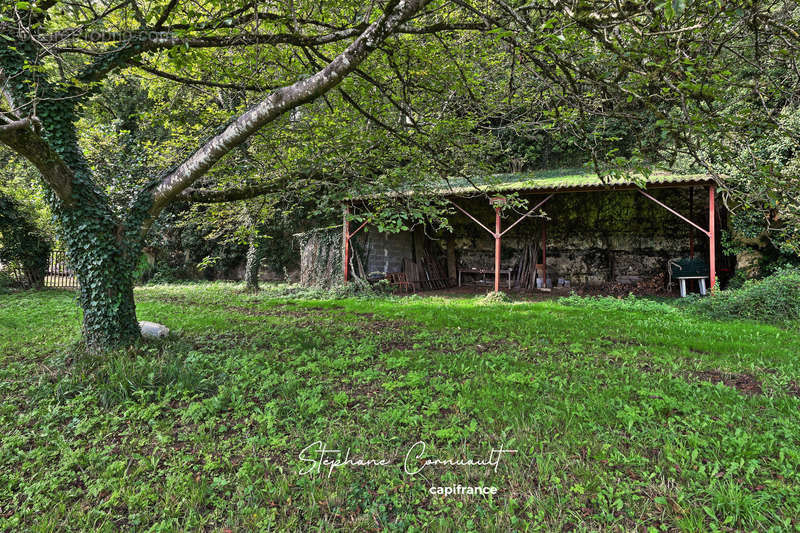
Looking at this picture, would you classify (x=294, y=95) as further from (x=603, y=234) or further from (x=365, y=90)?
(x=603, y=234)

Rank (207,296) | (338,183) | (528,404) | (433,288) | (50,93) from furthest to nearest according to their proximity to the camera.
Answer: (433,288), (207,296), (338,183), (50,93), (528,404)

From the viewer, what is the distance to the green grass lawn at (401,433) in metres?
2.13

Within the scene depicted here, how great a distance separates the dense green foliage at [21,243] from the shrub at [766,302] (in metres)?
20.7

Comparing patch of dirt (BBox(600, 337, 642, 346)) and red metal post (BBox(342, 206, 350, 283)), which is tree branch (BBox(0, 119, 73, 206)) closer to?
patch of dirt (BBox(600, 337, 642, 346))

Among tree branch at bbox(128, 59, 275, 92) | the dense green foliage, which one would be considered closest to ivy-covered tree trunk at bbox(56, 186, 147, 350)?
tree branch at bbox(128, 59, 275, 92)

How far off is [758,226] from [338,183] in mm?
12416

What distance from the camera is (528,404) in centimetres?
336

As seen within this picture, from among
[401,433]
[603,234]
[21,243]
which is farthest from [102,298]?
[603,234]

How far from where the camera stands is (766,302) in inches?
302

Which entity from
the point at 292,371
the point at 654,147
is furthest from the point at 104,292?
the point at 654,147

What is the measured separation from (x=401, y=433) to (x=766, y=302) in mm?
8987

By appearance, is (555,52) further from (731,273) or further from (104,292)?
(731,273)

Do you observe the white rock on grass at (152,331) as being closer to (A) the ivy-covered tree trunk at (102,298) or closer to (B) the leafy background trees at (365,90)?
(B) the leafy background trees at (365,90)

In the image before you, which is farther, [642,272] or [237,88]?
[642,272]
